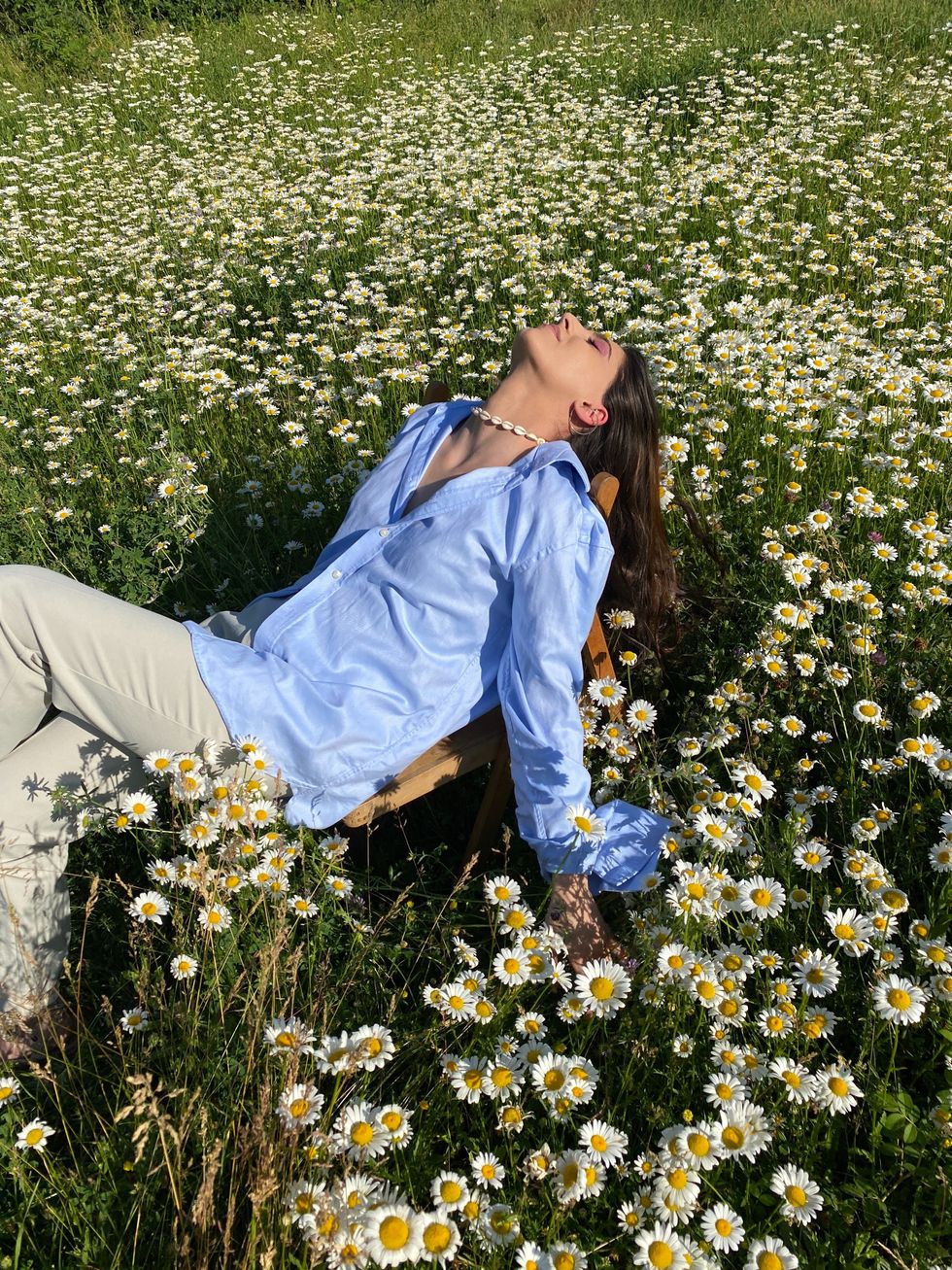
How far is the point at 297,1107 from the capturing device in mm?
1559

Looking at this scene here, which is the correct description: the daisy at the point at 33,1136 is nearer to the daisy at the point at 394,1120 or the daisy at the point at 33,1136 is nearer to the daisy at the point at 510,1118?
the daisy at the point at 394,1120

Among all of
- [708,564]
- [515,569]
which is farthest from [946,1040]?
[708,564]

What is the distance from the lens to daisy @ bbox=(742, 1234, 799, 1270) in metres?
1.50

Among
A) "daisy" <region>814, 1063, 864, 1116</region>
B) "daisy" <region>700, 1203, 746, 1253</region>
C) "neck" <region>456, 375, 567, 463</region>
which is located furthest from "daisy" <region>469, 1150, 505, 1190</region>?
"neck" <region>456, 375, 567, 463</region>

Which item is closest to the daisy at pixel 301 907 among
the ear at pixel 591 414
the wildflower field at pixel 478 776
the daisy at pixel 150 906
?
the wildflower field at pixel 478 776

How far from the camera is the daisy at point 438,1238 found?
1454 millimetres

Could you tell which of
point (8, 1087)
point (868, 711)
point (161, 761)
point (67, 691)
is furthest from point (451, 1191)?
point (868, 711)

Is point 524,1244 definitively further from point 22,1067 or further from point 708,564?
point 708,564

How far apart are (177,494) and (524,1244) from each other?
3.08m

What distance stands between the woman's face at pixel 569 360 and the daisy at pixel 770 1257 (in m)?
1.99

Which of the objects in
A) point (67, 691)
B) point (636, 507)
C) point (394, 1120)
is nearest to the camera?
point (394, 1120)

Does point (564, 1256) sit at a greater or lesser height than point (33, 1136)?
lesser

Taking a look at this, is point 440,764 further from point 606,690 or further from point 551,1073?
point 551,1073

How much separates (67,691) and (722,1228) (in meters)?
1.82
